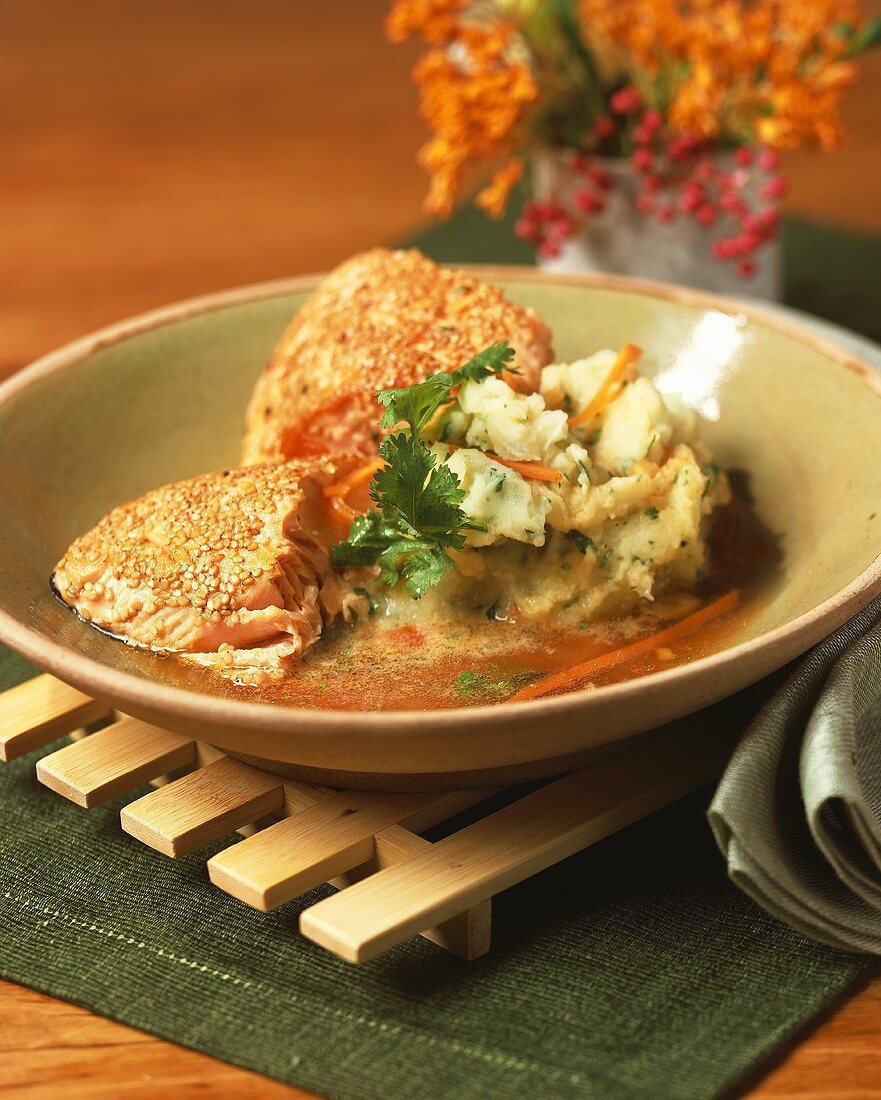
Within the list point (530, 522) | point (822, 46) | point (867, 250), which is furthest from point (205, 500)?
point (867, 250)

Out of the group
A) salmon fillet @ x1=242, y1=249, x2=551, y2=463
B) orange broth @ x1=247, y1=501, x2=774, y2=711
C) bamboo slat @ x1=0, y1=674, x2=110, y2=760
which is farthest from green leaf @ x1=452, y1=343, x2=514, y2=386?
bamboo slat @ x1=0, y1=674, x2=110, y2=760

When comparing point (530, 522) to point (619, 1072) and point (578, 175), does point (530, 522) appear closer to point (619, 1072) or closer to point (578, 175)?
point (619, 1072)

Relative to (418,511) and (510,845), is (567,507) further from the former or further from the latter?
(510,845)

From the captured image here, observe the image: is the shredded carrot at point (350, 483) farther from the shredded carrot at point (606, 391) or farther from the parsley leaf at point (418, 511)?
the shredded carrot at point (606, 391)

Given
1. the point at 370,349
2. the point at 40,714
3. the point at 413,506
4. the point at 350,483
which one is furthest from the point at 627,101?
the point at 40,714

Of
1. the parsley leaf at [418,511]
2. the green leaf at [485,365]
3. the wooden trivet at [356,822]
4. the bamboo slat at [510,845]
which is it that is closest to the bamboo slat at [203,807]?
the wooden trivet at [356,822]
